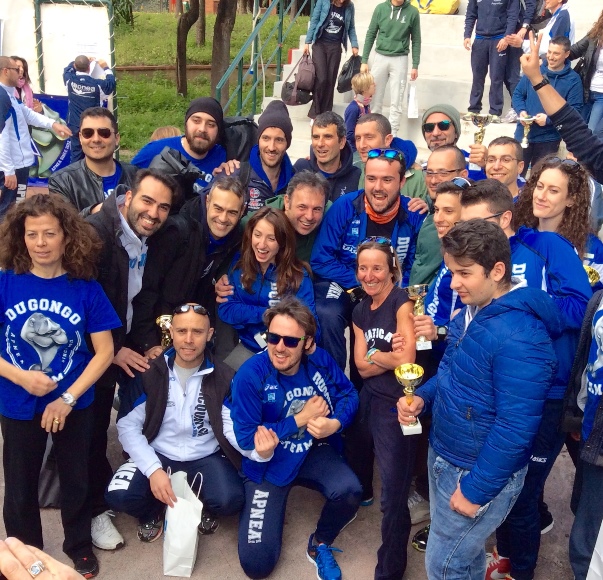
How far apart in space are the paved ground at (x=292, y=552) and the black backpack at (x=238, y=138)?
9.42 ft

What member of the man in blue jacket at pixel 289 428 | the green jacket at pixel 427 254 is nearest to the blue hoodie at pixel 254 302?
the man in blue jacket at pixel 289 428

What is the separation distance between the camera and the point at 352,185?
Answer: 17.4 feet

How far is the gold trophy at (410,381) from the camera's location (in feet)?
10.6

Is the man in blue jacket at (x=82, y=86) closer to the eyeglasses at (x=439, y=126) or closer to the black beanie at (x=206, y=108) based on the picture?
the black beanie at (x=206, y=108)

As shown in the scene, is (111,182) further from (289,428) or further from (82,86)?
(82,86)

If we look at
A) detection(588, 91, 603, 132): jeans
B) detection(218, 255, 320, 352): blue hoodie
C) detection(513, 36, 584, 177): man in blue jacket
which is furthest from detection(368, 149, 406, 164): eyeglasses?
detection(588, 91, 603, 132): jeans

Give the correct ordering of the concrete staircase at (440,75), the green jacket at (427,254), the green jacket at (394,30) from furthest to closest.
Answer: the concrete staircase at (440,75)
the green jacket at (394,30)
the green jacket at (427,254)

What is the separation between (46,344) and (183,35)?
1373 cm

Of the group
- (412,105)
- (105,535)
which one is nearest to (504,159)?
(105,535)

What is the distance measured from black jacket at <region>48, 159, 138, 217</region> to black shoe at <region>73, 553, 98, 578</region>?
2130 millimetres

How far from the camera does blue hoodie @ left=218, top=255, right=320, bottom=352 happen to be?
4.31 metres

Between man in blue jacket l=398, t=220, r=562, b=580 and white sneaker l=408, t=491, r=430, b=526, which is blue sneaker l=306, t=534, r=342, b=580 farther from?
man in blue jacket l=398, t=220, r=562, b=580

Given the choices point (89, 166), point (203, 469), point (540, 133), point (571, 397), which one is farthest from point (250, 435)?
point (540, 133)

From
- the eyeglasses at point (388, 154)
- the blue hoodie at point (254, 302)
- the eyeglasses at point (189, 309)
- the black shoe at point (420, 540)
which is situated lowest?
the black shoe at point (420, 540)
